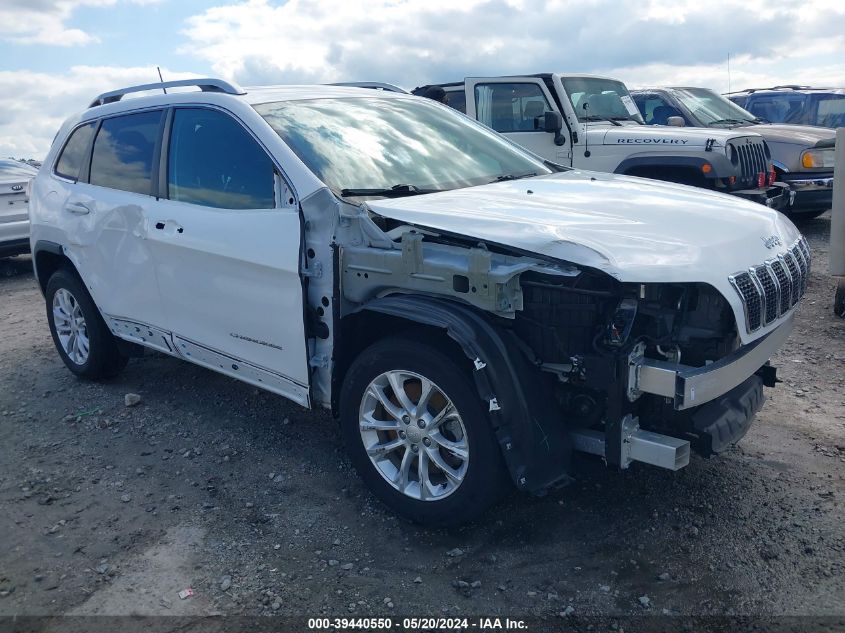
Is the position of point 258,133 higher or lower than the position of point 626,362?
higher

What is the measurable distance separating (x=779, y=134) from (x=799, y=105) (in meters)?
3.32

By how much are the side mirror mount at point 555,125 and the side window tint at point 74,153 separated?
5.02 metres

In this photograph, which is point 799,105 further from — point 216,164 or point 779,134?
point 216,164

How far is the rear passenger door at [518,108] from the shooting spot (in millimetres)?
9078

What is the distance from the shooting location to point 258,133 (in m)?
4.02

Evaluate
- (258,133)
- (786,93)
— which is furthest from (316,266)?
(786,93)

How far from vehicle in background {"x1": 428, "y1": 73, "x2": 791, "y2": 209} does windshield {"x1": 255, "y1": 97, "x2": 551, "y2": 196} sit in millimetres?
4060

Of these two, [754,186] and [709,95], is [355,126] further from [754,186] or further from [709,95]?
[709,95]

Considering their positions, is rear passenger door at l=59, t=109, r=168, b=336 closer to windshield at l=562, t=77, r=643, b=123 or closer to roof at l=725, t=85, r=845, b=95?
windshield at l=562, t=77, r=643, b=123

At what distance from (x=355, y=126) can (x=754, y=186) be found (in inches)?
241

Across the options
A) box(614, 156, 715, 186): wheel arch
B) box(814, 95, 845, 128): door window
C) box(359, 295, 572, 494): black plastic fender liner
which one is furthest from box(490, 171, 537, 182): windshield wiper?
box(814, 95, 845, 128): door window

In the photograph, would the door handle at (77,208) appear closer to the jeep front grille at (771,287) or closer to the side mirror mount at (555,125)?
the jeep front grille at (771,287)

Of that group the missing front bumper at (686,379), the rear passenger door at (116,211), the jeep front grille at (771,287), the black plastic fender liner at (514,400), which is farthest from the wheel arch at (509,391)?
the rear passenger door at (116,211)

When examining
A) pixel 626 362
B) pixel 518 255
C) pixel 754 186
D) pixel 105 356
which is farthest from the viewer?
pixel 754 186
